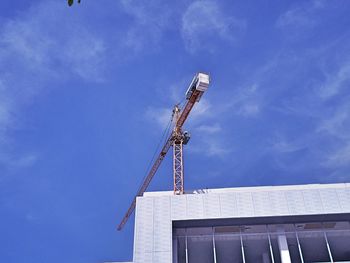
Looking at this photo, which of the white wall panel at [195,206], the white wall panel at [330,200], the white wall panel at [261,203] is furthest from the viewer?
the white wall panel at [195,206]

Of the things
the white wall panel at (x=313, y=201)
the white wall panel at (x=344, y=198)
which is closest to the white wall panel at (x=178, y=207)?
the white wall panel at (x=313, y=201)

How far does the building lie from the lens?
26.3 metres

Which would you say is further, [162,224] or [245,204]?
[245,204]

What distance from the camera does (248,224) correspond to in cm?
2777

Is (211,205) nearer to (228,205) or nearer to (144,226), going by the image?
(228,205)

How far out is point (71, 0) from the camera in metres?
4.25

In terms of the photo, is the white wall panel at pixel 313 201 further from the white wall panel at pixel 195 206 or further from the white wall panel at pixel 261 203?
the white wall panel at pixel 195 206

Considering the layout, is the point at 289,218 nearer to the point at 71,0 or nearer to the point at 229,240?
the point at 229,240

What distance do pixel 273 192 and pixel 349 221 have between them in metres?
6.58

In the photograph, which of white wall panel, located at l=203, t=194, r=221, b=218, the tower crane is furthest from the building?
the tower crane

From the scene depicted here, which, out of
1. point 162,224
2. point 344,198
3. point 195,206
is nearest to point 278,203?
point 344,198

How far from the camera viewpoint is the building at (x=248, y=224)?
1035 inches

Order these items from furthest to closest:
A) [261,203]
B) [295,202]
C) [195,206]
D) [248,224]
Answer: [248,224]
[195,206]
[261,203]
[295,202]

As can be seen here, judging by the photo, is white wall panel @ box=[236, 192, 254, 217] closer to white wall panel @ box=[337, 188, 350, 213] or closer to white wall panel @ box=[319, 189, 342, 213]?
white wall panel @ box=[319, 189, 342, 213]
